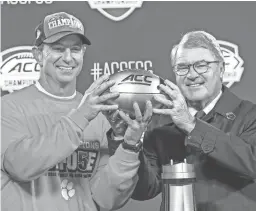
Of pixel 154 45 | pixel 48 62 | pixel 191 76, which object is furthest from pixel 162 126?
pixel 154 45

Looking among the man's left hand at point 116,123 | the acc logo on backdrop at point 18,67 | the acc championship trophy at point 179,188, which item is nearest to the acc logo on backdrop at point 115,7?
the acc logo on backdrop at point 18,67

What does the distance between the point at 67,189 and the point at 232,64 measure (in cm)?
139

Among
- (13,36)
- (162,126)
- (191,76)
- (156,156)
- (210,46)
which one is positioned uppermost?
(13,36)

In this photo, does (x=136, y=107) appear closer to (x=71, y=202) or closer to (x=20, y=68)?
(x=71, y=202)

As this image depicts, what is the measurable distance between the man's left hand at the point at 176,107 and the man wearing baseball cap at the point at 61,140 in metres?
0.06

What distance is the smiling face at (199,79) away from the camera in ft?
5.34

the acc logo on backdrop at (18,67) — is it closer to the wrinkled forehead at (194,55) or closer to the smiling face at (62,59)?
the smiling face at (62,59)

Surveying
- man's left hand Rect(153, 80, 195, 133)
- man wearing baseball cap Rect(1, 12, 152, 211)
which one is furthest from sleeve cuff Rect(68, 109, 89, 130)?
man's left hand Rect(153, 80, 195, 133)

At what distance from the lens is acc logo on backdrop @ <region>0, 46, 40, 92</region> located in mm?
2682

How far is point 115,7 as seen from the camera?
2686 millimetres

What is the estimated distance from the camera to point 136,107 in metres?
1.46

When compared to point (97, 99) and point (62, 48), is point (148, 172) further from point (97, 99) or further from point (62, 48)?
point (62, 48)

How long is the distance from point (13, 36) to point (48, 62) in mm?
1148

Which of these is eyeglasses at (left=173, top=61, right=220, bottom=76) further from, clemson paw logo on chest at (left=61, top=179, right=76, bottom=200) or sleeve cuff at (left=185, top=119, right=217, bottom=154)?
clemson paw logo on chest at (left=61, top=179, right=76, bottom=200)
